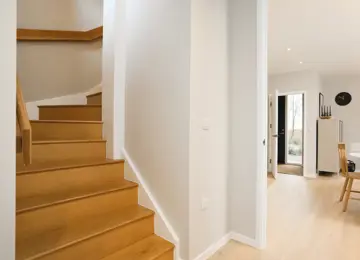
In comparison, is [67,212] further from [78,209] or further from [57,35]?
[57,35]

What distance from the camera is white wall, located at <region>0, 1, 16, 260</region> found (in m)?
0.99

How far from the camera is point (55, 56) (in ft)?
10.8

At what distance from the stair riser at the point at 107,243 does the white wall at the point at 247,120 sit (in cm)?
87

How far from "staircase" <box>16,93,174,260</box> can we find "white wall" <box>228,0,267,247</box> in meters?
0.81

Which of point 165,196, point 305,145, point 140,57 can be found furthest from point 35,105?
point 305,145

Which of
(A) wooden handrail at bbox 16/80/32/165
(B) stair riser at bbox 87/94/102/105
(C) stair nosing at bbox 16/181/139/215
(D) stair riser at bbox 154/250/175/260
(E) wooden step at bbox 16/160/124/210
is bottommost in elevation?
(D) stair riser at bbox 154/250/175/260

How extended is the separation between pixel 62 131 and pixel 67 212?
999 millimetres

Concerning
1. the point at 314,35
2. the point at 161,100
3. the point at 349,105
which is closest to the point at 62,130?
the point at 161,100

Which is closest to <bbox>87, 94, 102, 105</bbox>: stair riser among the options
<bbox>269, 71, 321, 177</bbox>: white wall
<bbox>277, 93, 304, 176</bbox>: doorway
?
<bbox>269, 71, 321, 177</bbox>: white wall

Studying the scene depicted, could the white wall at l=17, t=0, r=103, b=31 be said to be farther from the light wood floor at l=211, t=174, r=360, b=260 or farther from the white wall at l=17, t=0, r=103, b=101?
the light wood floor at l=211, t=174, r=360, b=260

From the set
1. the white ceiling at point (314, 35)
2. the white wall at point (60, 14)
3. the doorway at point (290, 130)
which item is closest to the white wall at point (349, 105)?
the white ceiling at point (314, 35)

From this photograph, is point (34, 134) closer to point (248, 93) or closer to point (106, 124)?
point (106, 124)

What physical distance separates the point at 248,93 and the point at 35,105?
105 inches

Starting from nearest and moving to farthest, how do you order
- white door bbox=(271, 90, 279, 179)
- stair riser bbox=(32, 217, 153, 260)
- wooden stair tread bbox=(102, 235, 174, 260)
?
stair riser bbox=(32, 217, 153, 260), wooden stair tread bbox=(102, 235, 174, 260), white door bbox=(271, 90, 279, 179)
